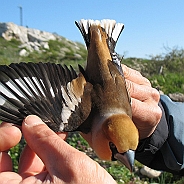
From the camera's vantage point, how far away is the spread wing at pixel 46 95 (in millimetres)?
2533

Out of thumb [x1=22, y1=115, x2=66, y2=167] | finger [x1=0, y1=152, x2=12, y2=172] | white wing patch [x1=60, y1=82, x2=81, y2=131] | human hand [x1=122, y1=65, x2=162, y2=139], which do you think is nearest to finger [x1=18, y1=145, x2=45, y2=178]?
finger [x1=0, y1=152, x2=12, y2=172]

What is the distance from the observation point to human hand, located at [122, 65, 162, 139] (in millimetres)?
3014

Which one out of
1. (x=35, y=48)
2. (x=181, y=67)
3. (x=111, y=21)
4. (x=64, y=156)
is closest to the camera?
(x=64, y=156)

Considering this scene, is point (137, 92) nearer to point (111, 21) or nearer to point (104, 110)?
point (104, 110)

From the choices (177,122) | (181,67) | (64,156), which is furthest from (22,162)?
(181,67)

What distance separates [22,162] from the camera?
203cm

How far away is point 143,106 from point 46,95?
0.88m

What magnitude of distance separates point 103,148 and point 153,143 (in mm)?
464

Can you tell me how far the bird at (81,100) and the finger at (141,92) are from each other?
0.06m

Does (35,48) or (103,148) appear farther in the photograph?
(35,48)

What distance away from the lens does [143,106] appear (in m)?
3.02

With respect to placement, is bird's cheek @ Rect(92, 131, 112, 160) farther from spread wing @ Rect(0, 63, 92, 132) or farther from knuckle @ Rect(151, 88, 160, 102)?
knuckle @ Rect(151, 88, 160, 102)

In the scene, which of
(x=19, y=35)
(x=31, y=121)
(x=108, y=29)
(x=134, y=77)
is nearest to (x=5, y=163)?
(x=31, y=121)

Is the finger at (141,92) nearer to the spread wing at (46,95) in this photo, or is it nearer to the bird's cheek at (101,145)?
the spread wing at (46,95)
